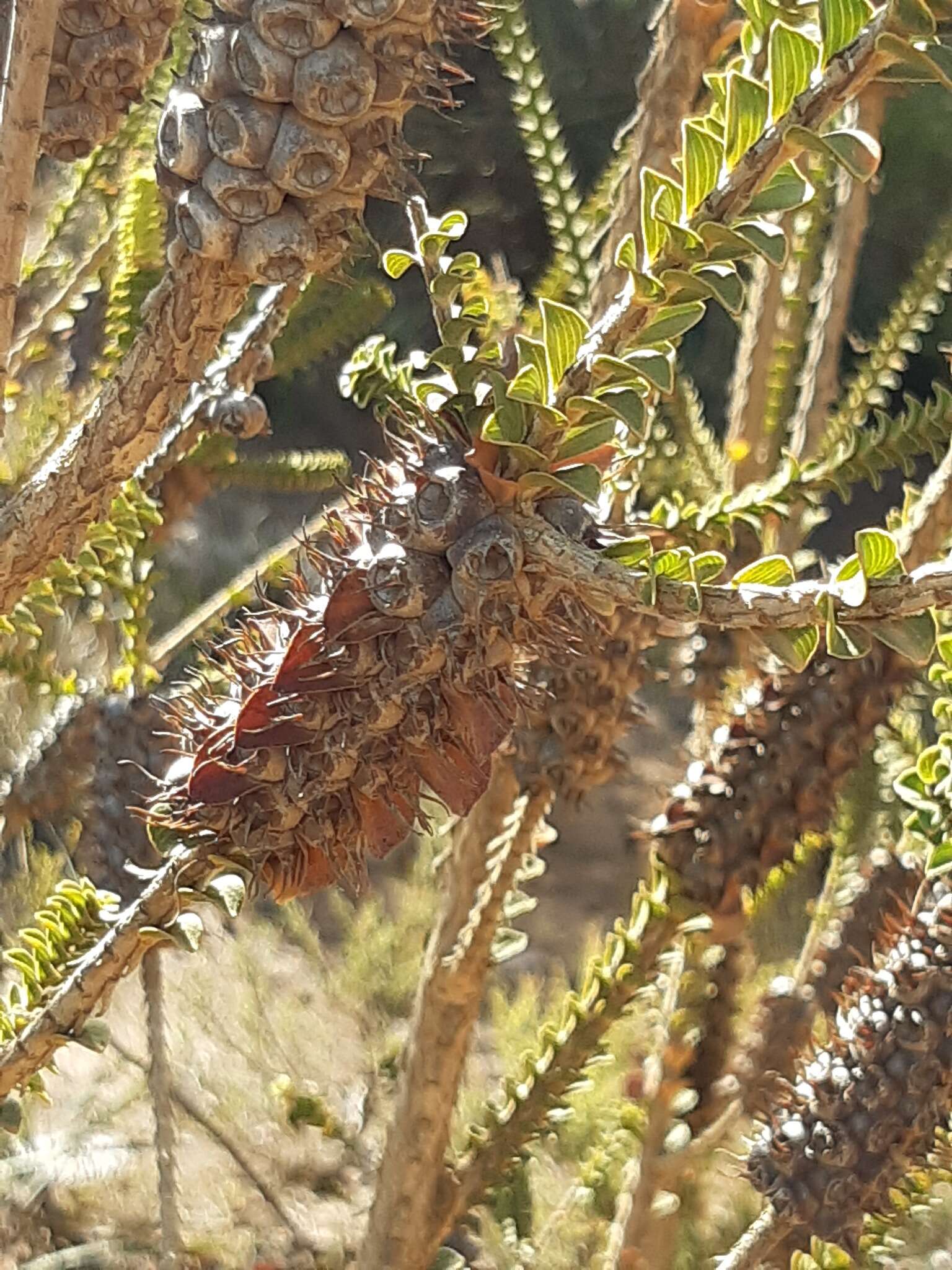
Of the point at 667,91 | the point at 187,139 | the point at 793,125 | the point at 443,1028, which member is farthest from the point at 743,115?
the point at 443,1028

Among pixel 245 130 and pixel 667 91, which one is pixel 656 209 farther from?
pixel 667 91

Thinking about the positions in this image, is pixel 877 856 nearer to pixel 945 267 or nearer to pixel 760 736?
pixel 760 736

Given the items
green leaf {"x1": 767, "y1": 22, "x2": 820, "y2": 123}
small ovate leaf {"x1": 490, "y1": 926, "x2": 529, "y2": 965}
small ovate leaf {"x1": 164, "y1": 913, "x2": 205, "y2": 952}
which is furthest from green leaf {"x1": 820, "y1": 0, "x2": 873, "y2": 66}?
small ovate leaf {"x1": 490, "y1": 926, "x2": 529, "y2": 965}

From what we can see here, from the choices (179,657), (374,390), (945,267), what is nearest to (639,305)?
(374,390)

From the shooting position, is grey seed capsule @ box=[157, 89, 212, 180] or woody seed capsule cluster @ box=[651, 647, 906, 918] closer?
grey seed capsule @ box=[157, 89, 212, 180]

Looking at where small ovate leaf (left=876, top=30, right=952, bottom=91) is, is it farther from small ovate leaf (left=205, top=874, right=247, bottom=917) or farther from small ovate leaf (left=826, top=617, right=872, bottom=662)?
small ovate leaf (left=205, top=874, right=247, bottom=917)
